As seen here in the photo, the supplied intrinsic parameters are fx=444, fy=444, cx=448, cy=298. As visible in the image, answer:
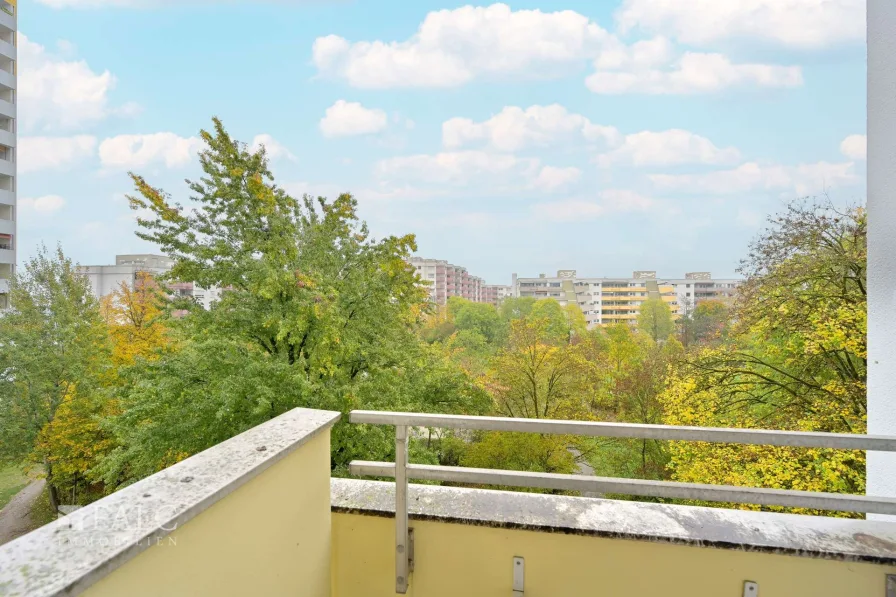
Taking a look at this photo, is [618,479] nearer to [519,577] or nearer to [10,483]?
[519,577]

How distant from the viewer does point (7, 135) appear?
2353 cm

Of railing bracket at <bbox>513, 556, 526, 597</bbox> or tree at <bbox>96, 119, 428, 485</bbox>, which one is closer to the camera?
Result: railing bracket at <bbox>513, 556, 526, 597</bbox>

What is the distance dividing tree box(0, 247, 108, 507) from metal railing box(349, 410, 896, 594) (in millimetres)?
11883

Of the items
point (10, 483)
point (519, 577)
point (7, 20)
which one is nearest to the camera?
point (519, 577)

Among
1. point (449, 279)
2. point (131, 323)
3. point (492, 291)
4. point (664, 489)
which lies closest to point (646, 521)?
point (664, 489)

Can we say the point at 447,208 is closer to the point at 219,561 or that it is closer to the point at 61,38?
A: the point at 61,38

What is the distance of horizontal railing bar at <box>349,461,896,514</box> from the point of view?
1.24m

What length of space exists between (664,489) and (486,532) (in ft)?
1.83

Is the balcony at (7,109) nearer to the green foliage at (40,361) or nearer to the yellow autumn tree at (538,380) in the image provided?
the green foliage at (40,361)

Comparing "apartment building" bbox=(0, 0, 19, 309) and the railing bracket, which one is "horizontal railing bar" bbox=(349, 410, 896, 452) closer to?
the railing bracket

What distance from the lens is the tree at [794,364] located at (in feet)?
18.9

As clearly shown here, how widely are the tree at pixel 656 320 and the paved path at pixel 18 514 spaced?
32.3 metres

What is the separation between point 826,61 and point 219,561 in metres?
9.48

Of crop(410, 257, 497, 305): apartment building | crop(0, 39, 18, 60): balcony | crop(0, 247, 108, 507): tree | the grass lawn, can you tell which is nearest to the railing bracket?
crop(0, 247, 108, 507): tree
